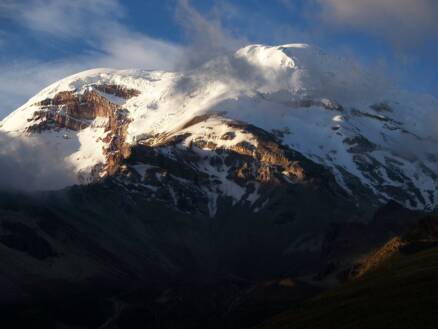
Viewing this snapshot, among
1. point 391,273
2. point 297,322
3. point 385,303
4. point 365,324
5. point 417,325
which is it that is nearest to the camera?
point 417,325

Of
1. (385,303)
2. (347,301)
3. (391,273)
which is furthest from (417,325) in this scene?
(391,273)

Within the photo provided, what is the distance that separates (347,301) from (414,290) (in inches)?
493

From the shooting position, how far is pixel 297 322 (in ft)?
443

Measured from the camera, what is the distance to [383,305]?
124 meters

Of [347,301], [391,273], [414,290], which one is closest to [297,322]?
[347,301]

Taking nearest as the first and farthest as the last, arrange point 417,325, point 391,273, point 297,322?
point 417,325 < point 297,322 < point 391,273

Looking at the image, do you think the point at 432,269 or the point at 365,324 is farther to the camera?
the point at 432,269

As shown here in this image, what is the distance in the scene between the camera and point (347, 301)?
136 metres

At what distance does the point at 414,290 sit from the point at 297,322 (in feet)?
59.0

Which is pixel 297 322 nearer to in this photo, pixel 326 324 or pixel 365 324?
pixel 326 324

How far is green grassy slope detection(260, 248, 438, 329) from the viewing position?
113250 millimetres

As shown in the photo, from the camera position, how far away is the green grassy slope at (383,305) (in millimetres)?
113250

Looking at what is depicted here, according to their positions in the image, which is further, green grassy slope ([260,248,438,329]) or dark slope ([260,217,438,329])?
dark slope ([260,217,438,329])

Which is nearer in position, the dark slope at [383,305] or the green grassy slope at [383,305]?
the green grassy slope at [383,305]
